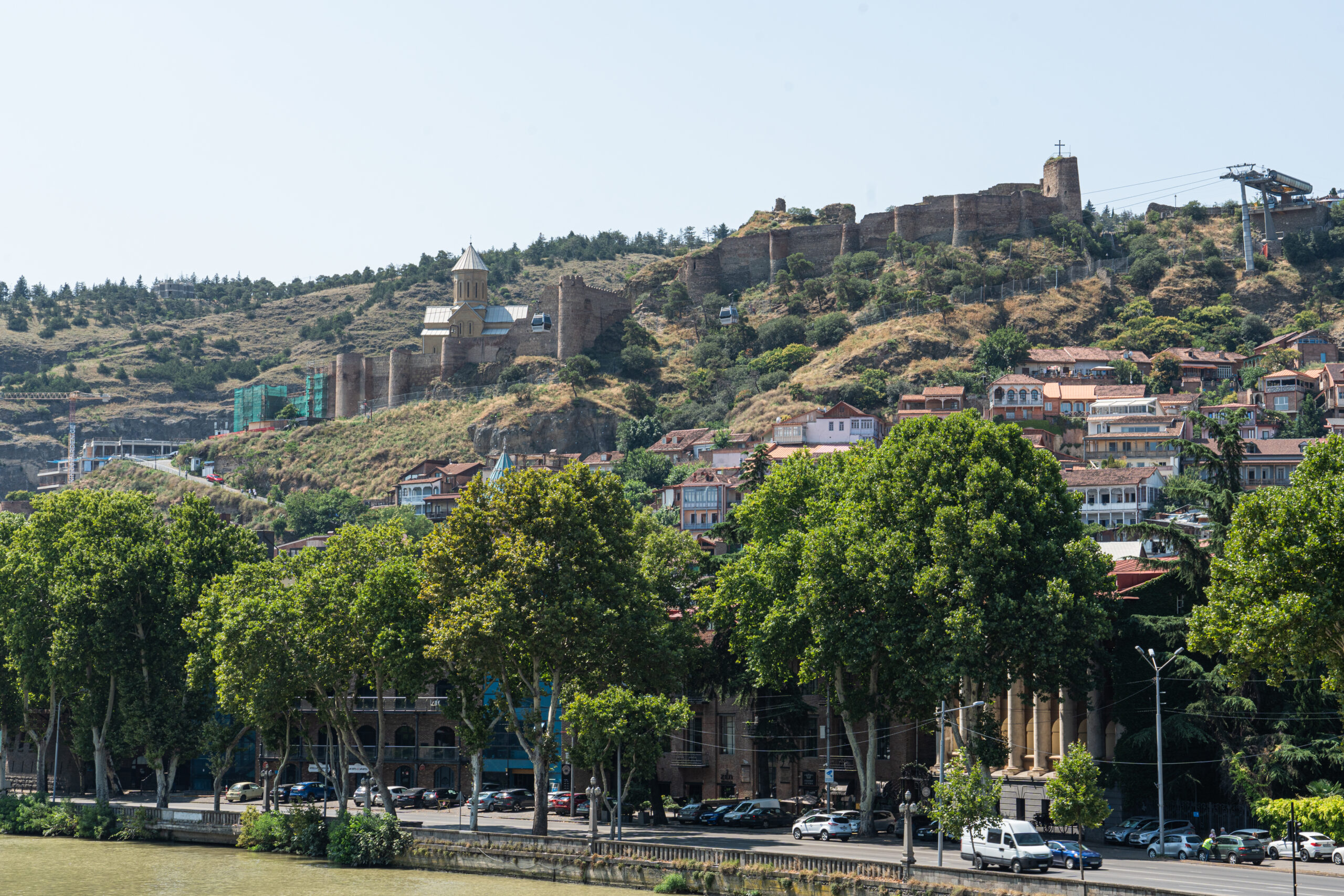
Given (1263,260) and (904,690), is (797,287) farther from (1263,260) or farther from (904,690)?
(904,690)

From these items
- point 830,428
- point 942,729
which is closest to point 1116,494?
point 830,428

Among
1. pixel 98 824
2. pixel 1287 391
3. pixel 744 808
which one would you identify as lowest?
pixel 98 824

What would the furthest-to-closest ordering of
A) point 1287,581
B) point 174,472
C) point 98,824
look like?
point 174,472 → point 98,824 → point 1287,581

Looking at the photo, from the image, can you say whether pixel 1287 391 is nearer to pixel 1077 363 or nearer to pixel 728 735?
pixel 1077 363

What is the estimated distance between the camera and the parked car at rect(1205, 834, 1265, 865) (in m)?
42.8

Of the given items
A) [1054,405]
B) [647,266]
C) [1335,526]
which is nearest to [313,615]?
[1335,526]

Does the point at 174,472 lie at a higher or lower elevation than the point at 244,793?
higher

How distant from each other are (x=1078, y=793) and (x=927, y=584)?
9.33 m

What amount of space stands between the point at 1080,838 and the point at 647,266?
13716 centimetres

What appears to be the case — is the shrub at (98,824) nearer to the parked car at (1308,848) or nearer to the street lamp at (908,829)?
the street lamp at (908,829)

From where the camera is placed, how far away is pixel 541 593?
48875mm

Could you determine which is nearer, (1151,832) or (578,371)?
(1151,832)

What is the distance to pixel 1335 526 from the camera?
2939 cm

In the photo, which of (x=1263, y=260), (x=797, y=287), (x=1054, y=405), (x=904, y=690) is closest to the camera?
(x=904, y=690)
